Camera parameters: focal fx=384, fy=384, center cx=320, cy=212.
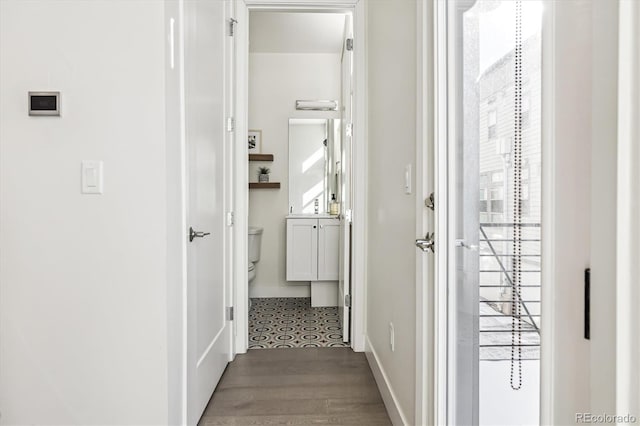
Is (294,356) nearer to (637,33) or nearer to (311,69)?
(637,33)

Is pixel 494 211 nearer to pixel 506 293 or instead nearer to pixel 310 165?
pixel 506 293

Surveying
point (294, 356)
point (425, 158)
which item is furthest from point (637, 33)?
point (294, 356)

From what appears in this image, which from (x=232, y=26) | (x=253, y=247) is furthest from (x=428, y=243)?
(x=253, y=247)

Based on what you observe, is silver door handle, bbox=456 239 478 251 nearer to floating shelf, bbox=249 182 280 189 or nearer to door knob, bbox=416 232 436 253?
door knob, bbox=416 232 436 253

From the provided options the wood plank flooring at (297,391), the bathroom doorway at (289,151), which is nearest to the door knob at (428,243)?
the wood plank flooring at (297,391)

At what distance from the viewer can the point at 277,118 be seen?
14.0ft

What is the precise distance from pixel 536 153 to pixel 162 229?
4.04 feet

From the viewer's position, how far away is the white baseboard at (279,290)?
4.27 metres

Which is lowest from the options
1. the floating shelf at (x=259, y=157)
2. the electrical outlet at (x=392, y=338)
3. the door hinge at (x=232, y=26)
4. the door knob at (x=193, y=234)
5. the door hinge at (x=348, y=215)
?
the electrical outlet at (x=392, y=338)

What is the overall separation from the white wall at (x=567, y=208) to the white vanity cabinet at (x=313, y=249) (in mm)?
3185

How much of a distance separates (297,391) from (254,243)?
6.54ft

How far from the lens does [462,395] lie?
46.3 inches

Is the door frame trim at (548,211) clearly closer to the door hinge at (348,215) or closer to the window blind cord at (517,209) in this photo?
the window blind cord at (517,209)

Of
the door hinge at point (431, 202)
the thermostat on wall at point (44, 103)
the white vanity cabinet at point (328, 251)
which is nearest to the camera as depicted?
the door hinge at point (431, 202)
